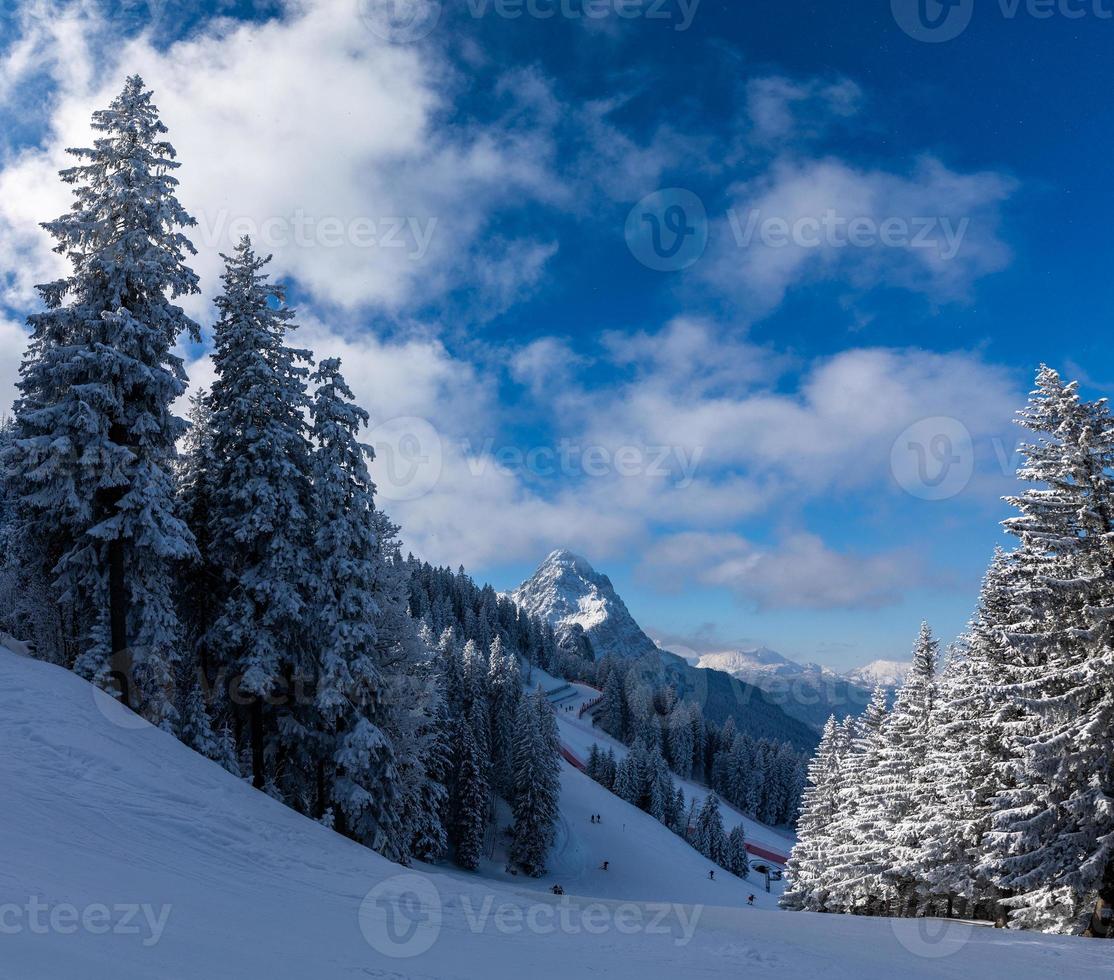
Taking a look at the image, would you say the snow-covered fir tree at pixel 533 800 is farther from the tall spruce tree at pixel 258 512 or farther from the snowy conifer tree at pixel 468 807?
the tall spruce tree at pixel 258 512

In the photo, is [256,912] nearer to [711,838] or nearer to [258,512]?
[258,512]

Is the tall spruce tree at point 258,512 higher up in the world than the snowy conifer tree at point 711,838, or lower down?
higher up

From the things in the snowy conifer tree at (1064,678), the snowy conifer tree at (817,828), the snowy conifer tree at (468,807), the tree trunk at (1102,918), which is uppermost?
the snowy conifer tree at (1064,678)

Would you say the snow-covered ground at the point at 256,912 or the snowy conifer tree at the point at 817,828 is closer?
the snow-covered ground at the point at 256,912

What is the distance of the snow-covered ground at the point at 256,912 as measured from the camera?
6801 millimetres

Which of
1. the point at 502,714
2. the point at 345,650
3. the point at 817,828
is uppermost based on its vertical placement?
the point at 345,650

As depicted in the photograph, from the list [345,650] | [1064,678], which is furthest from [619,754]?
[1064,678]

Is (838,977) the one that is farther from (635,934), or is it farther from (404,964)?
(404,964)

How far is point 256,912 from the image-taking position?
9062 mm

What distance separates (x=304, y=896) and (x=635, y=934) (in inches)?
222

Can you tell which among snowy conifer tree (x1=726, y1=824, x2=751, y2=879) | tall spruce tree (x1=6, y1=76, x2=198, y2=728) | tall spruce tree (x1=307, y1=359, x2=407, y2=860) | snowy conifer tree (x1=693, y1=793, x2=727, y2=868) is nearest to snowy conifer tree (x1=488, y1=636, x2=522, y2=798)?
snowy conifer tree (x1=693, y1=793, x2=727, y2=868)

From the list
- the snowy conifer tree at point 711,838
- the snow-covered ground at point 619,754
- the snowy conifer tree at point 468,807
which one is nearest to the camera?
the snowy conifer tree at point 468,807

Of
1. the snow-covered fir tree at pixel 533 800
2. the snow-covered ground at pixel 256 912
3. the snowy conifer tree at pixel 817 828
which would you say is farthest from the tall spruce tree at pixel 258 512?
the snow-covered fir tree at pixel 533 800

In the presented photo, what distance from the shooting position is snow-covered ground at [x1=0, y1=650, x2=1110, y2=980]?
268 inches
